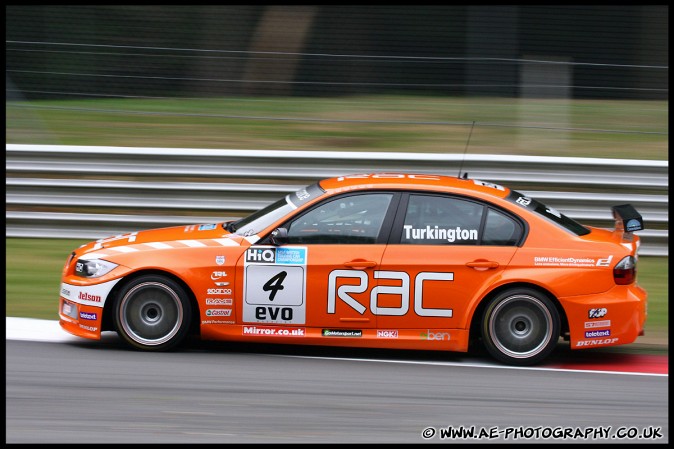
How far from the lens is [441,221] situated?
22.3ft

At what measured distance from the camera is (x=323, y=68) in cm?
1050

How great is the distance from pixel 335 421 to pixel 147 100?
6.16 meters

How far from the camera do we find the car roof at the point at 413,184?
6.93 meters

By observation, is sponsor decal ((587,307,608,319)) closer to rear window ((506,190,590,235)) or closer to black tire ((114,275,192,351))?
rear window ((506,190,590,235))

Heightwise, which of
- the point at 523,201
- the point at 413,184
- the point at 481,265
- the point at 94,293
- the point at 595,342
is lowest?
the point at 595,342

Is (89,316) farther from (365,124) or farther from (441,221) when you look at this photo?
(365,124)

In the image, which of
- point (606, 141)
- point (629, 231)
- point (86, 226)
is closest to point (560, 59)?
point (606, 141)

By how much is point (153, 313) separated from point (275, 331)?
3.03 ft

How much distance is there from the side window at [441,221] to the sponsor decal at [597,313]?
97 cm

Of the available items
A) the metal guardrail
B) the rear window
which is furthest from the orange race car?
the metal guardrail

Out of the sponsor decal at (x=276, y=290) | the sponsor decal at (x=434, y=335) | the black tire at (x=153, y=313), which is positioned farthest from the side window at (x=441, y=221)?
the black tire at (x=153, y=313)

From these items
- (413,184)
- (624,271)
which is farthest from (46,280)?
(624,271)

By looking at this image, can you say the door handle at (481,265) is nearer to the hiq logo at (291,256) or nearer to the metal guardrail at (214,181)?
the hiq logo at (291,256)

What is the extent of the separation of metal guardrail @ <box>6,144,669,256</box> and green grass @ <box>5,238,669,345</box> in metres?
0.19
